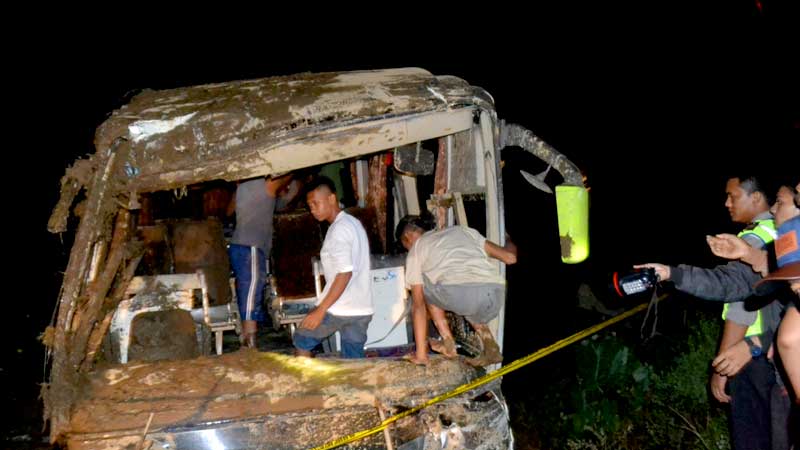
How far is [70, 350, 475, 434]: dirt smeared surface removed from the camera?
328 cm

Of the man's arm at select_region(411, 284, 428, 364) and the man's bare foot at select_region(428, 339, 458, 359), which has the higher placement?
the man's arm at select_region(411, 284, 428, 364)

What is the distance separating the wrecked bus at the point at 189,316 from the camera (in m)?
3.27

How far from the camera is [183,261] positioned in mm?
5918

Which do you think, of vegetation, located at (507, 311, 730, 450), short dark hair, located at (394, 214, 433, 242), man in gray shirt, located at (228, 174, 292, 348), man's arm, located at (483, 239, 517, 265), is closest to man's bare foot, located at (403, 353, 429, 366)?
man's arm, located at (483, 239, 517, 265)

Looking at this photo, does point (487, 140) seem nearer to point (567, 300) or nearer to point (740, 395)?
point (740, 395)

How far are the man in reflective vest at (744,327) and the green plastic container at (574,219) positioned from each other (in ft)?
1.91

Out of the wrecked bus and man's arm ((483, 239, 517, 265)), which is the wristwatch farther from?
man's arm ((483, 239, 517, 265))

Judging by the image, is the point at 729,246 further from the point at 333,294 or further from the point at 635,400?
the point at 635,400

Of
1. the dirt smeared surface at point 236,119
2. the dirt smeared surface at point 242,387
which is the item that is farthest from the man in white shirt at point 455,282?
the dirt smeared surface at point 236,119

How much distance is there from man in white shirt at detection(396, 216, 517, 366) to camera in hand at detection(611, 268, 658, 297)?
96 centimetres

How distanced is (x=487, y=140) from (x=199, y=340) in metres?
2.88

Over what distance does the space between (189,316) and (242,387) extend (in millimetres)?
1185

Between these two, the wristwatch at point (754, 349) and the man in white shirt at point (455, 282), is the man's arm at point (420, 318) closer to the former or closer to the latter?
the man in white shirt at point (455, 282)

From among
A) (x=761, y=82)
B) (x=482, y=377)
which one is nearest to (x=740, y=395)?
(x=482, y=377)
